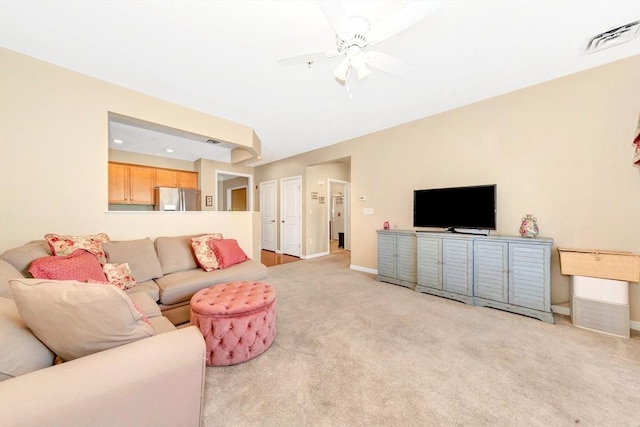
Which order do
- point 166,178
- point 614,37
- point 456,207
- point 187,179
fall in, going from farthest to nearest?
point 187,179 < point 166,178 < point 456,207 < point 614,37

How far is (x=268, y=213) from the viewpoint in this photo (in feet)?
22.5

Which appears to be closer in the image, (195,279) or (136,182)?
(195,279)

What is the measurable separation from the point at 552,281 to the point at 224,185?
8.60 m

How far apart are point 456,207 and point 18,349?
3.80m

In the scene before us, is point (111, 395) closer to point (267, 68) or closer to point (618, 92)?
point (267, 68)

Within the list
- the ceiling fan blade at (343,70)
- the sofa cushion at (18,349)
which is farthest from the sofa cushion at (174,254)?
the ceiling fan blade at (343,70)

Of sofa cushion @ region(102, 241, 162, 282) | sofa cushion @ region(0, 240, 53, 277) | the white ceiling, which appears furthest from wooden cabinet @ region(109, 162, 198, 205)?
sofa cushion @ region(0, 240, 53, 277)

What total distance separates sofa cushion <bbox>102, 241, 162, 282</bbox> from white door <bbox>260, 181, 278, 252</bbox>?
4.12 m

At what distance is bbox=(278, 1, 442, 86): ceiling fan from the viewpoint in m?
1.37

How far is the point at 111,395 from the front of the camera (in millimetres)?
787

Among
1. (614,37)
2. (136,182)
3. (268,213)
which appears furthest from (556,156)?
(136,182)

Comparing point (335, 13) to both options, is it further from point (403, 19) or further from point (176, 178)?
point (176, 178)

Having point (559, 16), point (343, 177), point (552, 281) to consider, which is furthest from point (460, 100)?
point (343, 177)

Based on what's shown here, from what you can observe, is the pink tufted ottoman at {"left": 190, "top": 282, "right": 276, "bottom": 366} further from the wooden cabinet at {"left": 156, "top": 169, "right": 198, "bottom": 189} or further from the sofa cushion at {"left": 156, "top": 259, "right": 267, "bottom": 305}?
the wooden cabinet at {"left": 156, "top": 169, "right": 198, "bottom": 189}
